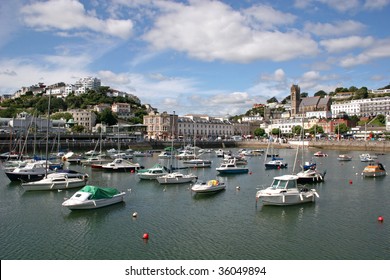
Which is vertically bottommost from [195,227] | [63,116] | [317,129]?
[195,227]

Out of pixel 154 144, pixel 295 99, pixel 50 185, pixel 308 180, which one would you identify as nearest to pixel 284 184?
pixel 308 180

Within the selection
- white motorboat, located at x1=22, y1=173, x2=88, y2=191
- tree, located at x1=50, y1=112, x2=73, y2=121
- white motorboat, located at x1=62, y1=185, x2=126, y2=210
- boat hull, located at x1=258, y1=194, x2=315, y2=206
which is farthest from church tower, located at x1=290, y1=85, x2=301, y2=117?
white motorboat, located at x1=62, y1=185, x2=126, y2=210

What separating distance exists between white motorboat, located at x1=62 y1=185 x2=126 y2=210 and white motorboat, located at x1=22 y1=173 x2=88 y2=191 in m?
7.06

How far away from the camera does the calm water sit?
17.0m

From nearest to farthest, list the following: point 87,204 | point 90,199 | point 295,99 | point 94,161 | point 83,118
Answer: point 87,204
point 90,199
point 94,161
point 83,118
point 295,99

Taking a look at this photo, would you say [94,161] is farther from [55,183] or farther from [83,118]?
[83,118]

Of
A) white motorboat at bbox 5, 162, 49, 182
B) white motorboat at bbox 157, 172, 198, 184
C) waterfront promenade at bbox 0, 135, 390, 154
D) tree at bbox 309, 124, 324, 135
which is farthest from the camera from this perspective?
tree at bbox 309, 124, 324, 135

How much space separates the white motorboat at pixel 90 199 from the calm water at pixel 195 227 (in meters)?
0.44

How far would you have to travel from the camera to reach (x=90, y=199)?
947 inches

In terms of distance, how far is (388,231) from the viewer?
19.9 metres

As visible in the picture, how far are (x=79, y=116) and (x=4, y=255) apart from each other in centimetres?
13591

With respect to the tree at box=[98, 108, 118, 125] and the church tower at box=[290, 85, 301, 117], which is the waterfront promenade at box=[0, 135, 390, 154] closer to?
the tree at box=[98, 108, 118, 125]

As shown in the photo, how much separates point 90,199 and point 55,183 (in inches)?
324

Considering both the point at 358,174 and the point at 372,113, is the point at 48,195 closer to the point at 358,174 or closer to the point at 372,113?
the point at 358,174
